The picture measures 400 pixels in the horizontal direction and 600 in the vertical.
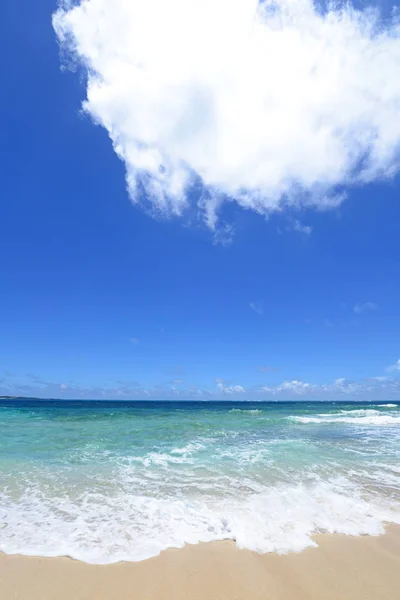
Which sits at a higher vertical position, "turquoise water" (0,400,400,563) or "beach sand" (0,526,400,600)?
"turquoise water" (0,400,400,563)

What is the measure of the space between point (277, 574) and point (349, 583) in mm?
840

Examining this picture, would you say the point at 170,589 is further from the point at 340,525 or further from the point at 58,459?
the point at 58,459

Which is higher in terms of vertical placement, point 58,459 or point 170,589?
point 58,459

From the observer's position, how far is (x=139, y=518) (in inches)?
216

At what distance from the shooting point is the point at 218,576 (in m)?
3.80

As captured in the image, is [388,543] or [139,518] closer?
[388,543]

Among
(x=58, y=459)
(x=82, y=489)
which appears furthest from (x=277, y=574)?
(x=58, y=459)

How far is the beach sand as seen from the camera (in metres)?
3.46

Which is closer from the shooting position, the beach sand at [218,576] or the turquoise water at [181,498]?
the beach sand at [218,576]

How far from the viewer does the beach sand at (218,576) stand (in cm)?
346

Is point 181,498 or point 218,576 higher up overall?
point 181,498

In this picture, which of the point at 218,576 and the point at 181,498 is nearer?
the point at 218,576

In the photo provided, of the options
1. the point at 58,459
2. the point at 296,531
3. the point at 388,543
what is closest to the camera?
the point at 388,543

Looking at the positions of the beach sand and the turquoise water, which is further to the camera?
the turquoise water
